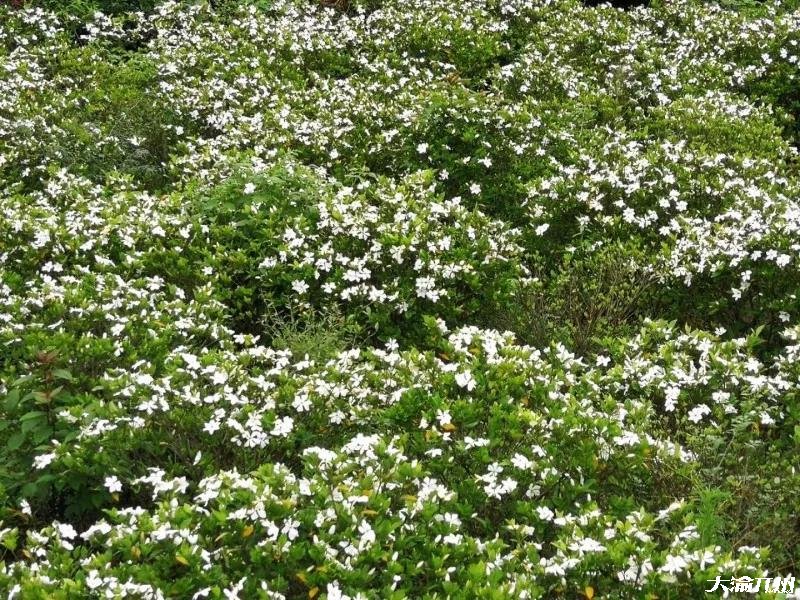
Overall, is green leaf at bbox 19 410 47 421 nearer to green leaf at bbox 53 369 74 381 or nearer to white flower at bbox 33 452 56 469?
green leaf at bbox 53 369 74 381

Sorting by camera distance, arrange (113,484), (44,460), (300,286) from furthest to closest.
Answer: (300,286)
(44,460)
(113,484)

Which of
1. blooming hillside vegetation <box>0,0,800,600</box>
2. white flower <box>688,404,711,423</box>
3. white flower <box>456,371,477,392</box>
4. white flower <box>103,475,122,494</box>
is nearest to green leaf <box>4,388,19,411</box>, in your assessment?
blooming hillside vegetation <box>0,0,800,600</box>

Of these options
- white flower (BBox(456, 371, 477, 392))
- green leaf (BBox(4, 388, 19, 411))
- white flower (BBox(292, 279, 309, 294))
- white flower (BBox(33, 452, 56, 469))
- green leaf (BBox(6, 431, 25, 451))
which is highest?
white flower (BBox(456, 371, 477, 392))

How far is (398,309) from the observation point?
17.6ft

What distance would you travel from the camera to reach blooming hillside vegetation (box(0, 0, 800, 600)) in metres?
3.08

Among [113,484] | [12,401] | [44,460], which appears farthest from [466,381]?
[12,401]

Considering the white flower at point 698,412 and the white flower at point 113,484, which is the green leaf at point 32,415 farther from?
the white flower at point 698,412

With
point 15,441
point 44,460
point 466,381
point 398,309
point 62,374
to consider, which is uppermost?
point 466,381

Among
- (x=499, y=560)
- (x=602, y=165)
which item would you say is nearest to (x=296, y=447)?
(x=499, y=560)

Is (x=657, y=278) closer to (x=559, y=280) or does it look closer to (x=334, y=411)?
(x=559, y=280)

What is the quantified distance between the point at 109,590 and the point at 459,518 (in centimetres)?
146

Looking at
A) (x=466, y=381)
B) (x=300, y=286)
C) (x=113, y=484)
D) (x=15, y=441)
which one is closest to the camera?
(x=113, y=484)

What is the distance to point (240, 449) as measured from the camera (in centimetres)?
383

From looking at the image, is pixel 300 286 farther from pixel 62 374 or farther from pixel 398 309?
pixel 62 374
